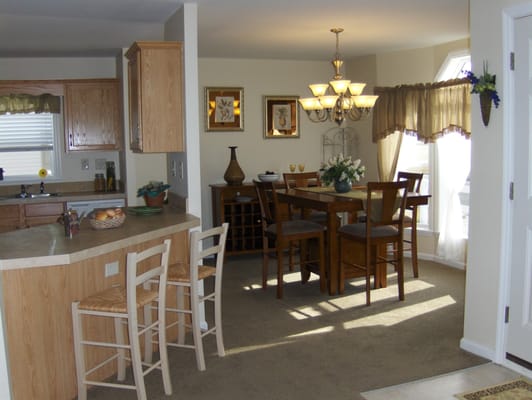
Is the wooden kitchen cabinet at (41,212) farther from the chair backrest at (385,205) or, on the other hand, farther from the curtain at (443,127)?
the curtain at (443,127)

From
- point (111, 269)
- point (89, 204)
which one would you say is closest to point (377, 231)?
point (111, 269)

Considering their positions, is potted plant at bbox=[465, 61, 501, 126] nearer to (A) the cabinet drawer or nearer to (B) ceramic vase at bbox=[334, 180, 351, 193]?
(B) ceramic vase at bbox=[334, 180, 351, 193]

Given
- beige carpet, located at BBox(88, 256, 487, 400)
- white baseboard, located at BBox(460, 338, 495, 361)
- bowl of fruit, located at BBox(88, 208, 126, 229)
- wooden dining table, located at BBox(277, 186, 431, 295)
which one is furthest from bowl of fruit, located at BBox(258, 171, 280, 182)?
white baseboard, located at BBox(460, 338, 495, 361)

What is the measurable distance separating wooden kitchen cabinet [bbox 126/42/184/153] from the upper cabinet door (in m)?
2.04

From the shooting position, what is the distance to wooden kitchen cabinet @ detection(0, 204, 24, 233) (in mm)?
5750

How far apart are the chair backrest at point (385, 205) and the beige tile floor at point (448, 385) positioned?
1.60 m

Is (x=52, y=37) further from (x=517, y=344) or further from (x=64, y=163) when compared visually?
(x=517, y=344)

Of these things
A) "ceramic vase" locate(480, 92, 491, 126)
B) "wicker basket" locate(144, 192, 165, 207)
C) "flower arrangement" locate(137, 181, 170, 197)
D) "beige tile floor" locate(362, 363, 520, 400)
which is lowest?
"beige tile floor" locate(362, 363, 520, 400)

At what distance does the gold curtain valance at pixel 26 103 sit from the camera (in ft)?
20.1

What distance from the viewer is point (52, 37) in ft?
17.3

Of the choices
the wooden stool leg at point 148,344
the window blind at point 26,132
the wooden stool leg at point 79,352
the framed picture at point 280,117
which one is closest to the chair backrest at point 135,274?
the wooden stool leg at point 79,352

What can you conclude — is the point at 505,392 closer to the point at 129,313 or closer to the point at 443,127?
the point at 129,313

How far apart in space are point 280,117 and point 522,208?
4.32 metres

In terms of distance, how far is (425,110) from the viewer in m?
6.30
